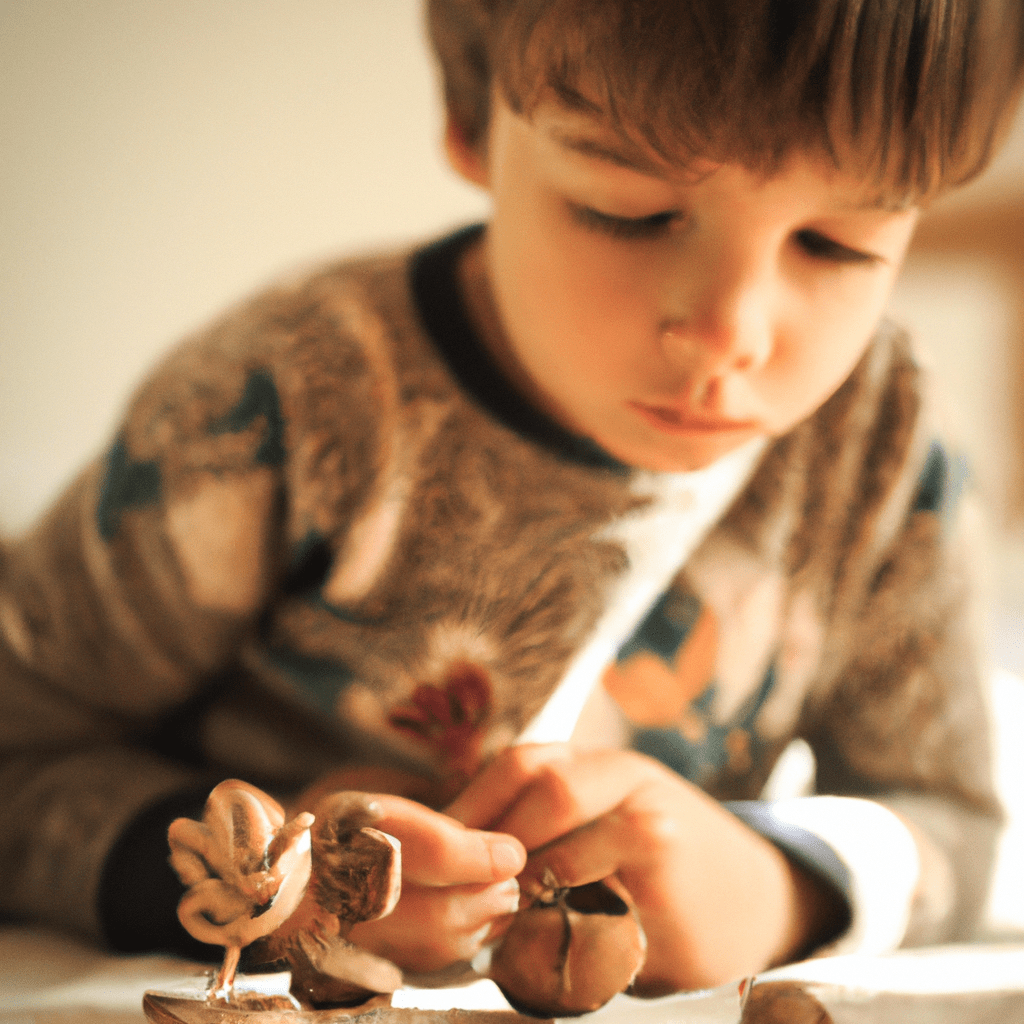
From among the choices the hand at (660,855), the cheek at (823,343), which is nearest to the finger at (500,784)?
the hand at (660,855)

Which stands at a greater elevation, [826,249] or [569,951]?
[826,249]

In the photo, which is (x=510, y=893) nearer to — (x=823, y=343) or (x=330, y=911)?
(x=330, y=911)

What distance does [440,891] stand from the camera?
191mm

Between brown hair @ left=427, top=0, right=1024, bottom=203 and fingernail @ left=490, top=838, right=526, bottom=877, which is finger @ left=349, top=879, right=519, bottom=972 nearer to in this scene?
fingernail @ left=490, top=838, right=526, bottom=877

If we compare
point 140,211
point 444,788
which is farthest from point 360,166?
point 444,788

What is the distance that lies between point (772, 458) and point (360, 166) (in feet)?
0.54

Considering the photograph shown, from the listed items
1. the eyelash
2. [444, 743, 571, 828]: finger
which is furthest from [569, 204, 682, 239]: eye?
[444, 743, 571, 828]: finger

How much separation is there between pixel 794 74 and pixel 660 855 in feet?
0.57

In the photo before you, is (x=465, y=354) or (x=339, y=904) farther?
(x=465, y=354)

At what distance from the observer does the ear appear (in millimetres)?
→ 255

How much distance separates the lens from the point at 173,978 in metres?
Answer: 0.21

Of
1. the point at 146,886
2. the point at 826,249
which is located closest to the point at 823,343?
the point at 826,249

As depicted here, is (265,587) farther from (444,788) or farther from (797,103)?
(797,103)

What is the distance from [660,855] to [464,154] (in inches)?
7.6
